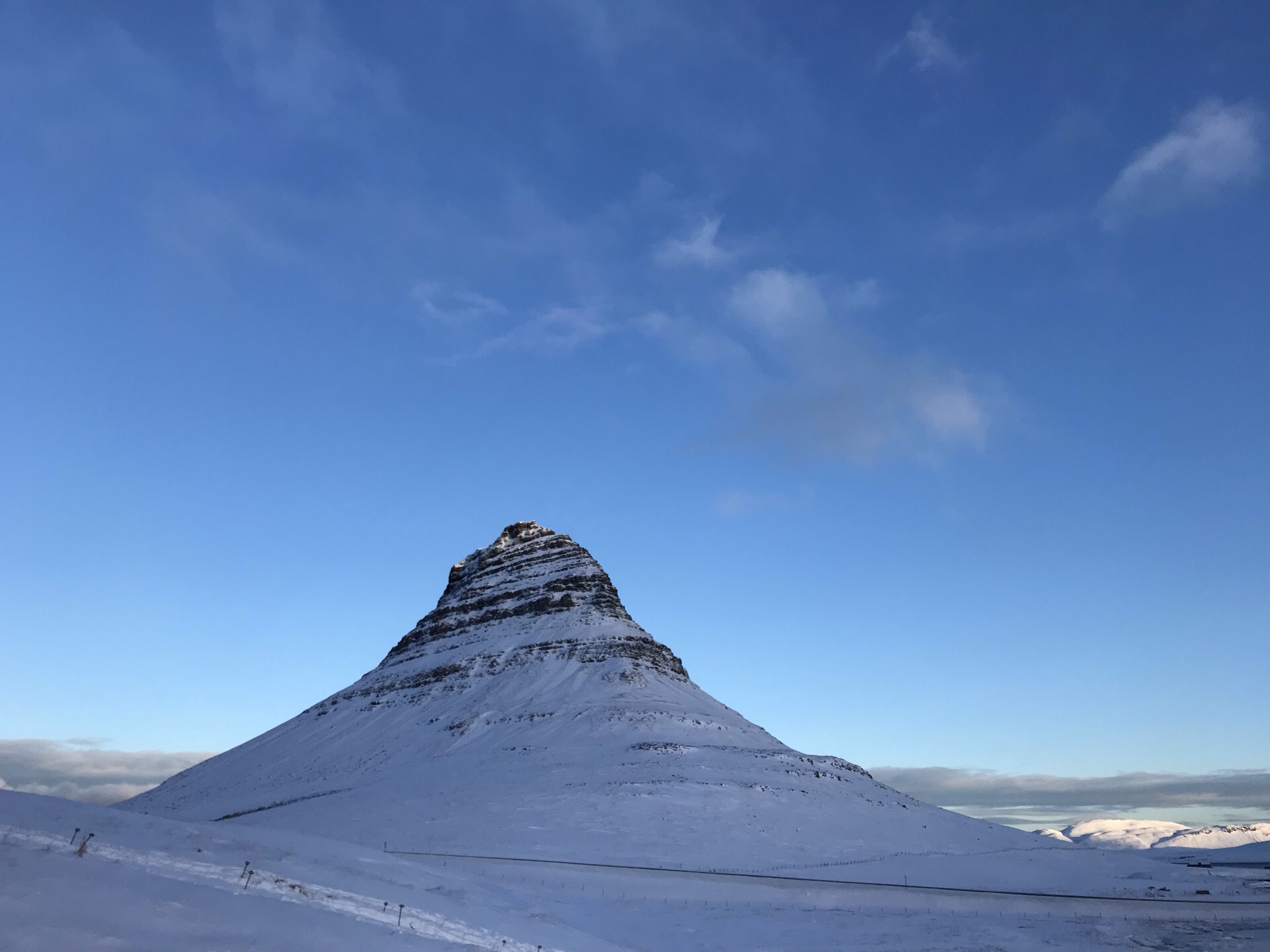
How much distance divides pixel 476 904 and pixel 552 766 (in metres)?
40.4

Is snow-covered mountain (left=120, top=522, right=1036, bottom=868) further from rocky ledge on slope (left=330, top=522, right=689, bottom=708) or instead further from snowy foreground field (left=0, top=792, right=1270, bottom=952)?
snowy foreground field (left=0, top=792, right=1270, bottom=952)

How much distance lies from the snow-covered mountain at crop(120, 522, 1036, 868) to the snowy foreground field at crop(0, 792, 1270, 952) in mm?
7831

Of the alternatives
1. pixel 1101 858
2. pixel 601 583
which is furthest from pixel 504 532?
pixel 1101 858

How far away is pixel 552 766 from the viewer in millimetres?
60969

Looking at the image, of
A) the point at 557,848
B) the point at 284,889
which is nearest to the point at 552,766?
the point at 557,848

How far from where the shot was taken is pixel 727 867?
37594 mm

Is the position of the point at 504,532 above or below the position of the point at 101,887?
above

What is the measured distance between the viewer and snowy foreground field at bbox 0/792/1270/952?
11664 mm

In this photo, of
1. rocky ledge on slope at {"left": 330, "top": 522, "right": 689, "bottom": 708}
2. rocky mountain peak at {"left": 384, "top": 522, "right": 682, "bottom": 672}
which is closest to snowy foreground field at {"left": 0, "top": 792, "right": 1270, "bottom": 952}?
rocky ledge on slope at {"left": 330, "top": 522, "right": 689, "bottom": 708}

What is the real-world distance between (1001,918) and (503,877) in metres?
18.7

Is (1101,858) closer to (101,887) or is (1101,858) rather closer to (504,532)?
(101,887)

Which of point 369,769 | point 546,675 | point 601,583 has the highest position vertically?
point 601,583

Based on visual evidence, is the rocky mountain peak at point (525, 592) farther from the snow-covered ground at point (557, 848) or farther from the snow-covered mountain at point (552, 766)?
the snow-covered ground at point (557, 848)

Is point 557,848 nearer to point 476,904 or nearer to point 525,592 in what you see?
point 476,904
